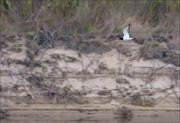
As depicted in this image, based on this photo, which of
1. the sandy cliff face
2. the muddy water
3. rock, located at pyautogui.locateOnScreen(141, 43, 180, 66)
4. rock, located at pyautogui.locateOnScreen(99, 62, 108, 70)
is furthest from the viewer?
rock, located at pyautogui.locateOnScreen(141, 43, 180, 66)

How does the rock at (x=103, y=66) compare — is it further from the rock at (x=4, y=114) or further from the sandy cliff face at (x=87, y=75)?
the rock at (x=4, y=114)

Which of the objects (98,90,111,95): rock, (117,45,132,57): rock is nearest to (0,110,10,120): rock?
(98,90,111,95): rock

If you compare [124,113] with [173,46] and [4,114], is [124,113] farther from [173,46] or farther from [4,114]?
[4,114]

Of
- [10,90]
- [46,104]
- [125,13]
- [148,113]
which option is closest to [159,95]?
[148,113]

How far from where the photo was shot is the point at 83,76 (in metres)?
4.39

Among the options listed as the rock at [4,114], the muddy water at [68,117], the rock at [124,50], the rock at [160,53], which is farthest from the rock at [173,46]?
the rock at [4,114]

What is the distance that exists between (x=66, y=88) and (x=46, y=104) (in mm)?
218

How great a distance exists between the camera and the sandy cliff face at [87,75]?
14.1 ft

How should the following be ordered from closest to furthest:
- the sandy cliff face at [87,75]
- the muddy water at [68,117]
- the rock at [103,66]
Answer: the muddy water at [68,117], the sandy cliff face at [87,75], the rock at [103,66]

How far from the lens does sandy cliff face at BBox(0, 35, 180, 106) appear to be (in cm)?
431

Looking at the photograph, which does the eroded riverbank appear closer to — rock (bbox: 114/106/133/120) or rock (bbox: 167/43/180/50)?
rock (bbox: 114/106/133/120)

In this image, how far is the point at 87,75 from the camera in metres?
4.40

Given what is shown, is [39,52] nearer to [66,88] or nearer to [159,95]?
[66,88]

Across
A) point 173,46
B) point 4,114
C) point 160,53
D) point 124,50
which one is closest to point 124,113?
point 124,50
